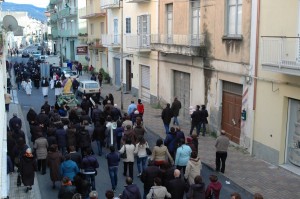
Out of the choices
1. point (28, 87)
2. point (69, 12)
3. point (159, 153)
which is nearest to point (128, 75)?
point (28, 87)

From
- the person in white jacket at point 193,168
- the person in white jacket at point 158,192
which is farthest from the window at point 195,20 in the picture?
the person in white jacket at point 158,192

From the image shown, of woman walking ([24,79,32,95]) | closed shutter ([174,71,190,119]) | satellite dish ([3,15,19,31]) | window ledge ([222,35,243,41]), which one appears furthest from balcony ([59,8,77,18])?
window ledge ([222,35,243,41])

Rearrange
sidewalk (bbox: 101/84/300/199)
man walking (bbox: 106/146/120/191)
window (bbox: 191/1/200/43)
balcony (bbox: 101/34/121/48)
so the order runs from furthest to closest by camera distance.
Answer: balcony (bbox: 101/34/121/48) → window (bbox: 191/1/200/43) → sidewalk (bbox: 101/84/300/199) → man walking (bbox: 106/146/120/191)

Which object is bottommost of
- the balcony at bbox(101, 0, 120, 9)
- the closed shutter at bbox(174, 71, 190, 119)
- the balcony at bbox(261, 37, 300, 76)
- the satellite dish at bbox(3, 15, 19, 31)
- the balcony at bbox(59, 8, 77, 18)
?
the closed shutter at bbox(174, 71, 190, 119)

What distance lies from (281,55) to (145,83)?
16239mm

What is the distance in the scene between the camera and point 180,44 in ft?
70.9

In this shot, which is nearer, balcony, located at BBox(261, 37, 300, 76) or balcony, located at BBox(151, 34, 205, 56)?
balcony, located at BBox(261, 37, 300, 76)

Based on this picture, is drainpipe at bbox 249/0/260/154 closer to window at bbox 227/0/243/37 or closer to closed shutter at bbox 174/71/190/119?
window at bbox 227/0/243/37

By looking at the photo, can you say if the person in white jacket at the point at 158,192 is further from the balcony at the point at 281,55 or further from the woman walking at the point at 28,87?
the woman walking at the point at 28,87

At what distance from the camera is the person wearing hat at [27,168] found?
11.9 meters

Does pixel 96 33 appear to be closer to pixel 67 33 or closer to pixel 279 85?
pixel 67 33

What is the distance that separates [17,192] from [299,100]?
30.2ft

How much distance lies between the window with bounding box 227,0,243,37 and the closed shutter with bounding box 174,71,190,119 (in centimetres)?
514

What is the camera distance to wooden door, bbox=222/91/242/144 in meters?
17.0
